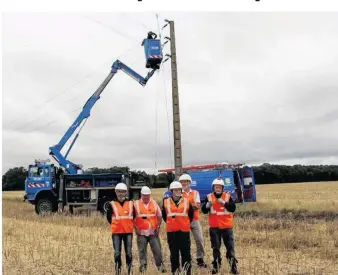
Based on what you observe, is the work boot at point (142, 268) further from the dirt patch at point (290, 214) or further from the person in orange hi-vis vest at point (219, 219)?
the dirt patch at point (290, 214)

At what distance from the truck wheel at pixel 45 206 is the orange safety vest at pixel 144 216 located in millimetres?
12790

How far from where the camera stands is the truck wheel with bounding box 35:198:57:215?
63.6ft

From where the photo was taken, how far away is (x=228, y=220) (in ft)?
24.7

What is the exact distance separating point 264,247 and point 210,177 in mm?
10878

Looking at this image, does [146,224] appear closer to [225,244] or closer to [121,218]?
[121,218]

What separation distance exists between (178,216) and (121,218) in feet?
3.13

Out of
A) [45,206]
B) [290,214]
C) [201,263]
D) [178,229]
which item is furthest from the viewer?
[45,206]

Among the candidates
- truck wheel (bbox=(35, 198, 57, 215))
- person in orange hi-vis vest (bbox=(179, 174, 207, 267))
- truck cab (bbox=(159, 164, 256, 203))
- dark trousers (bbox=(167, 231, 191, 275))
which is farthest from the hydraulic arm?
dark trousers (bbox=(167, 231, 191, 275))

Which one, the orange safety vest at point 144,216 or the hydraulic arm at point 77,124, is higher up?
the hydraulic arm at point 77,124

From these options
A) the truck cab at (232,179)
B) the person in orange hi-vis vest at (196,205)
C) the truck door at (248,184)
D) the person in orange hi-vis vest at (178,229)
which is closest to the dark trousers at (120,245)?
the person in orange hi-vis vest at (178,229)

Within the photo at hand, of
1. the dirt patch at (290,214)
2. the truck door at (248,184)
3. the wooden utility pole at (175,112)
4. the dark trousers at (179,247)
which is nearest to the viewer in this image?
the dark trousers at (179,247)

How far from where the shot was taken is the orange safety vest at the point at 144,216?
748cm

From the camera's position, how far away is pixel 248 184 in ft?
67.1

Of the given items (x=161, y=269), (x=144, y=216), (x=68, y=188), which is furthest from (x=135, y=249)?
(x=68, y=188)
